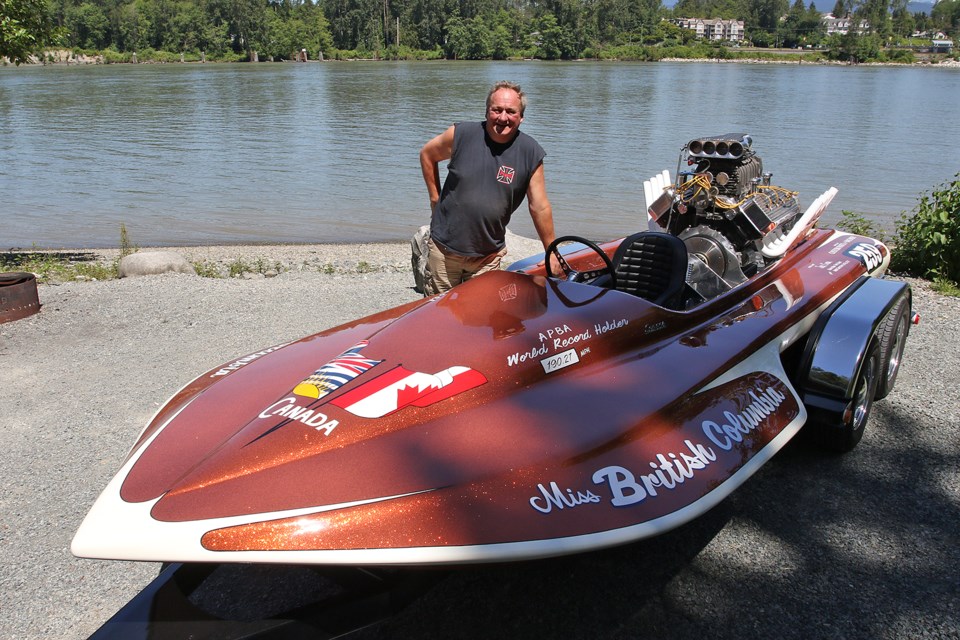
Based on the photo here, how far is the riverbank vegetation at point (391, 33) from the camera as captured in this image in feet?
295

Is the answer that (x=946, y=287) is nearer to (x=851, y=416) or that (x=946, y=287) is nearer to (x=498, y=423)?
(x=851, y=416)

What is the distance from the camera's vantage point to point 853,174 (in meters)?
16.3

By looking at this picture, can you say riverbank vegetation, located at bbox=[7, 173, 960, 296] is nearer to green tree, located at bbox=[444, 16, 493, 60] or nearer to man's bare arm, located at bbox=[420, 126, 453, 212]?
man's bare arm, located at bbox=[420, 126, 453, 212]

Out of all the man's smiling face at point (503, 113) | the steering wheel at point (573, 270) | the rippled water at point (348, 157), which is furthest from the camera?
the rippled water at point (348, 157)

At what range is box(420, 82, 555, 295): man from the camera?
4062 millimetres

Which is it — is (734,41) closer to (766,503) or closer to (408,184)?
(408,184)

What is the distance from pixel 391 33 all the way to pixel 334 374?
11182 cm

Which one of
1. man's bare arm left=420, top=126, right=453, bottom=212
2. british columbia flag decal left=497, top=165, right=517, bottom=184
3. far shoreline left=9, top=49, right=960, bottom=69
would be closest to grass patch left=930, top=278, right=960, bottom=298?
british columbia flag decal left=497, top=165, right=517, bottom=184

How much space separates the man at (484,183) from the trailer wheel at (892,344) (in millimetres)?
2034

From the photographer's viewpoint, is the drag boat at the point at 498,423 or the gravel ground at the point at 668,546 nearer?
the drag boat at the point at 498,423

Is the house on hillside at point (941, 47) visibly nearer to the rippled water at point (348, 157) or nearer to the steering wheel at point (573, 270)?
the rippled water at point (348, 157)

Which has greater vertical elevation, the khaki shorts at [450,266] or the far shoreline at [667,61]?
the far shoreline at [667,61]

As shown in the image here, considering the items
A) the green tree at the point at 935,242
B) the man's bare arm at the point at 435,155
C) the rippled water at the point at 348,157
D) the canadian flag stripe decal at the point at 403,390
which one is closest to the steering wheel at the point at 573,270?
the man's bare arm at the point at 435,155

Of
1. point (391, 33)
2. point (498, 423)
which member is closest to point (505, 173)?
point (498, 423)
